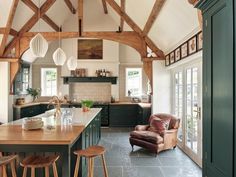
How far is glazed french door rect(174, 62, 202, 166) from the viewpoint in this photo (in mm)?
4355

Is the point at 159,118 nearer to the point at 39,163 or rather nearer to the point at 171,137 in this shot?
the point at 171,137

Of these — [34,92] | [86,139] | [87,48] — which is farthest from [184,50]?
[34,92]

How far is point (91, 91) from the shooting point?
9.48 meters

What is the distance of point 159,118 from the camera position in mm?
5652

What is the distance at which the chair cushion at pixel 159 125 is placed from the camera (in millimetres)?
5285

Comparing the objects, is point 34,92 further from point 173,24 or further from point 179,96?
point 173,24

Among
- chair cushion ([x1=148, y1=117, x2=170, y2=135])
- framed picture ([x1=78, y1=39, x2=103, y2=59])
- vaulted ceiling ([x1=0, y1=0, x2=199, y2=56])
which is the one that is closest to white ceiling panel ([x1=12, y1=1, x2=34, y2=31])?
vaulted ceiling ([x1=0, y1=0, x2=199, y2=56])

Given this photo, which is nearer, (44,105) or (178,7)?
(178,7)

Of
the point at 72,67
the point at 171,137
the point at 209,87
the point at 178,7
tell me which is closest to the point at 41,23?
the point at 72,67

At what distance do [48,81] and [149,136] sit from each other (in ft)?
20.3

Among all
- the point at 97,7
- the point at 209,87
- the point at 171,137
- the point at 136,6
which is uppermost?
the point at 97,7

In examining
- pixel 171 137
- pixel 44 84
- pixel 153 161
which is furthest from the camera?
pixel 44 84

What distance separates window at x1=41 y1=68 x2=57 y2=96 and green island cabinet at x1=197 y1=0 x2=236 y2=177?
8.48 metres

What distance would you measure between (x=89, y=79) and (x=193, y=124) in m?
5.34
